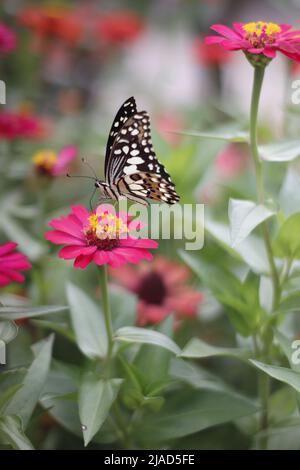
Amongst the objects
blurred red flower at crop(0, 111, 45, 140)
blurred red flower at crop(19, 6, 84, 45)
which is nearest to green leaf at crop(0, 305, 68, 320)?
blurred red flower at crop(0, 111, 45, 140)

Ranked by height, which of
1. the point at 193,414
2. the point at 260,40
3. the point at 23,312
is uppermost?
the point at 260,40

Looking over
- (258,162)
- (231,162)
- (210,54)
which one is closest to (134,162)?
(258,162)

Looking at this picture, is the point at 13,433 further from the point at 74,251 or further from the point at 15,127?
the point at 15,127

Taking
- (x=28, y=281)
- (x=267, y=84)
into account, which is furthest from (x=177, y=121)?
(x=267, y=84)

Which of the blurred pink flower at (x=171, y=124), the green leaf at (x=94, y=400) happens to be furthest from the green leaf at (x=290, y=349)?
the blurred pink flower at (x=171, y=124)

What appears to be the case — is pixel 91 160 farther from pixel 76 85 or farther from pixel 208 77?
pixel 208 77

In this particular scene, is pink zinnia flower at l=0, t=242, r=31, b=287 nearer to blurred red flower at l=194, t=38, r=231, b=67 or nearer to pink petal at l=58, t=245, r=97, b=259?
pink petal at l=58, t=245, r=97, b=259

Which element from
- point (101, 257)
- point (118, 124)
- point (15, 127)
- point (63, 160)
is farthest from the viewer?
point (15, 127)
